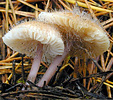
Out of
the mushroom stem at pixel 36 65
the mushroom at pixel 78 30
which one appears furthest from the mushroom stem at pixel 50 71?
the mushroom stem at pixel 36 65

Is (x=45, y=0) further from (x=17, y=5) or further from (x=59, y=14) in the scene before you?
(x=59, y=14)

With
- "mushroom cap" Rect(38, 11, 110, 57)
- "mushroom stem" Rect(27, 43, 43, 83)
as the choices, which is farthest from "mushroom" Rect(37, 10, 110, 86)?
"mushroom stem" Rect(27, 43, 43, 83)

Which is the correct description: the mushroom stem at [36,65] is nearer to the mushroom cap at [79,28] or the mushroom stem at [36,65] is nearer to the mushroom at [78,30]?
the mushroom at [78,30]

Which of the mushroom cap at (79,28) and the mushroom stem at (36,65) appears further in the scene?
the mushroom stem at (36,65)

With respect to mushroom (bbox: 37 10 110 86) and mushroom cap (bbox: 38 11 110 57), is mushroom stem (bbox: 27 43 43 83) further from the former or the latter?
mushroom cap (bbox: 38 11 110 57)

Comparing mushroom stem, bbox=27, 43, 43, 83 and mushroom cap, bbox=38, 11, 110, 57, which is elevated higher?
mushroom cap, bbox=38, 11, 110, 57

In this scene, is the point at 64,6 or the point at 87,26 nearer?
the point at 87,26

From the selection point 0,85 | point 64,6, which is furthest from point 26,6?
point 0,85

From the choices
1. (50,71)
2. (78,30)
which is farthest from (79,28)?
(50,71)
